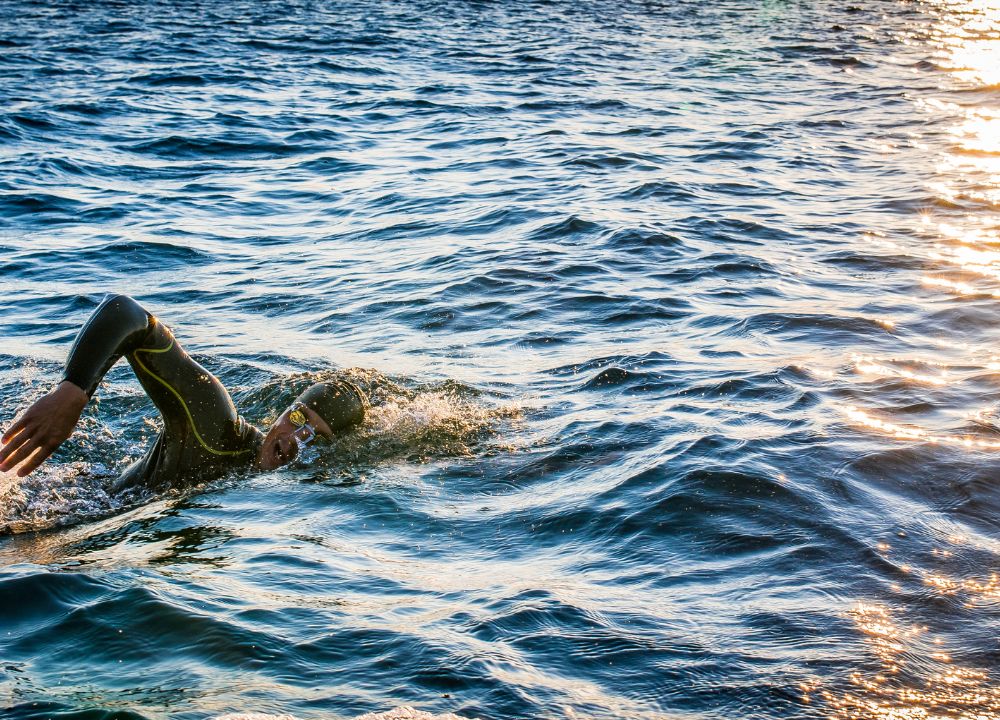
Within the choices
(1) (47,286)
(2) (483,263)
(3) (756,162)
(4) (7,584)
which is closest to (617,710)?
(4) (7,584)

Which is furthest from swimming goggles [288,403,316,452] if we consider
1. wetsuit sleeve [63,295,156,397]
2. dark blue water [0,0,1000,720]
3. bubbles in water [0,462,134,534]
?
wetsuit sleeve [63,295,156,397]

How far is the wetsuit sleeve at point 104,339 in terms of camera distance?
5.22 m

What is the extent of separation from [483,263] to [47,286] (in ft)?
14.5

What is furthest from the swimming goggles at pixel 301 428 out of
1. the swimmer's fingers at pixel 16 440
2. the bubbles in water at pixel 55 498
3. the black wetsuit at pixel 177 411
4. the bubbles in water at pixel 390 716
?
the bubbles in water at pixel 390 716

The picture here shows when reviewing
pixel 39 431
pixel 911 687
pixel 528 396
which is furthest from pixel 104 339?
pixel 911 687

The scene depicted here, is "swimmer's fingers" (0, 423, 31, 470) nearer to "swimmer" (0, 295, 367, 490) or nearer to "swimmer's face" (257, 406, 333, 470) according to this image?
"swimmer" (0, 295, 367, 490)

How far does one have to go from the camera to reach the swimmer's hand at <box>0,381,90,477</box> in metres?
5.00

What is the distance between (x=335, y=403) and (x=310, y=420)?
22 centimetres

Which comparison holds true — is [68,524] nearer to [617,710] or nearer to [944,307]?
[617,710]

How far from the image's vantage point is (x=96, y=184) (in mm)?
14906


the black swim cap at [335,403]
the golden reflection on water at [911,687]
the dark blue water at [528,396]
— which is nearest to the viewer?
the golden reflection on water at [911,687]

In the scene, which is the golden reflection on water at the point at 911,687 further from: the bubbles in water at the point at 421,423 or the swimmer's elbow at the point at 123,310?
the swimmer's elbow at the point at 123,310

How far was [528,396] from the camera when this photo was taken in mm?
7844

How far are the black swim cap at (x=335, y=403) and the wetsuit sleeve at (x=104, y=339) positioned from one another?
4.58 ft
